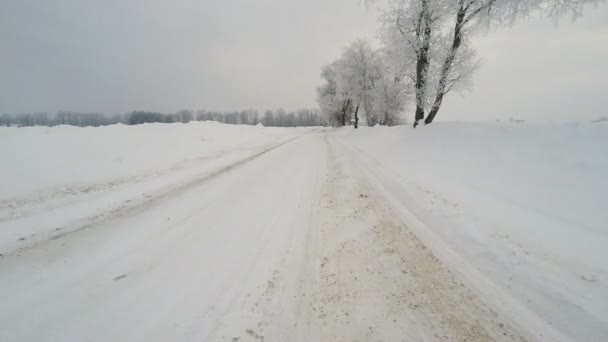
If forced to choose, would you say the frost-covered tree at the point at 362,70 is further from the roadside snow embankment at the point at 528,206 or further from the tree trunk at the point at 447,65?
the roadside snow embankment at the point at 528,206

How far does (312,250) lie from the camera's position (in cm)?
415

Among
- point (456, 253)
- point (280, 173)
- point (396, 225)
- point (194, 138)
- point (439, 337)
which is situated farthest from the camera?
point (194, 138)

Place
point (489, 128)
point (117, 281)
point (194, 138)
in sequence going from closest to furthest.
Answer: point (117, 281)
point (489, 128)
point (194, 138)

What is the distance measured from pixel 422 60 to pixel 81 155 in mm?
17885

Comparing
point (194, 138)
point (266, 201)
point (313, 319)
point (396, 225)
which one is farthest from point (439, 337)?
point (194, 138)

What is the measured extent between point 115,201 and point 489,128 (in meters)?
13.7

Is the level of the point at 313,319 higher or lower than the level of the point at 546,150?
lower

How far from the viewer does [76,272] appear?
358 cm

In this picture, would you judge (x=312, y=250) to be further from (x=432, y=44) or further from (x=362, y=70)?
(x=362, y=70)

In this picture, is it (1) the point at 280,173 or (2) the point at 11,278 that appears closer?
(2) the point at 11,278

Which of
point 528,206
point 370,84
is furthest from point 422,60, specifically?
point 370,84

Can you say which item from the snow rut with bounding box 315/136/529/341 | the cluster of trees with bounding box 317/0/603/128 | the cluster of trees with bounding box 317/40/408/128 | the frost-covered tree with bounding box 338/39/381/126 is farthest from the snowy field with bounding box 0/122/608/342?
the frost-covered tree with bounding box 338/39/381/126

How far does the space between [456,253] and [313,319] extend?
270 cm

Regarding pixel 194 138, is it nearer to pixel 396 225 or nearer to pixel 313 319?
pixel 396 225
